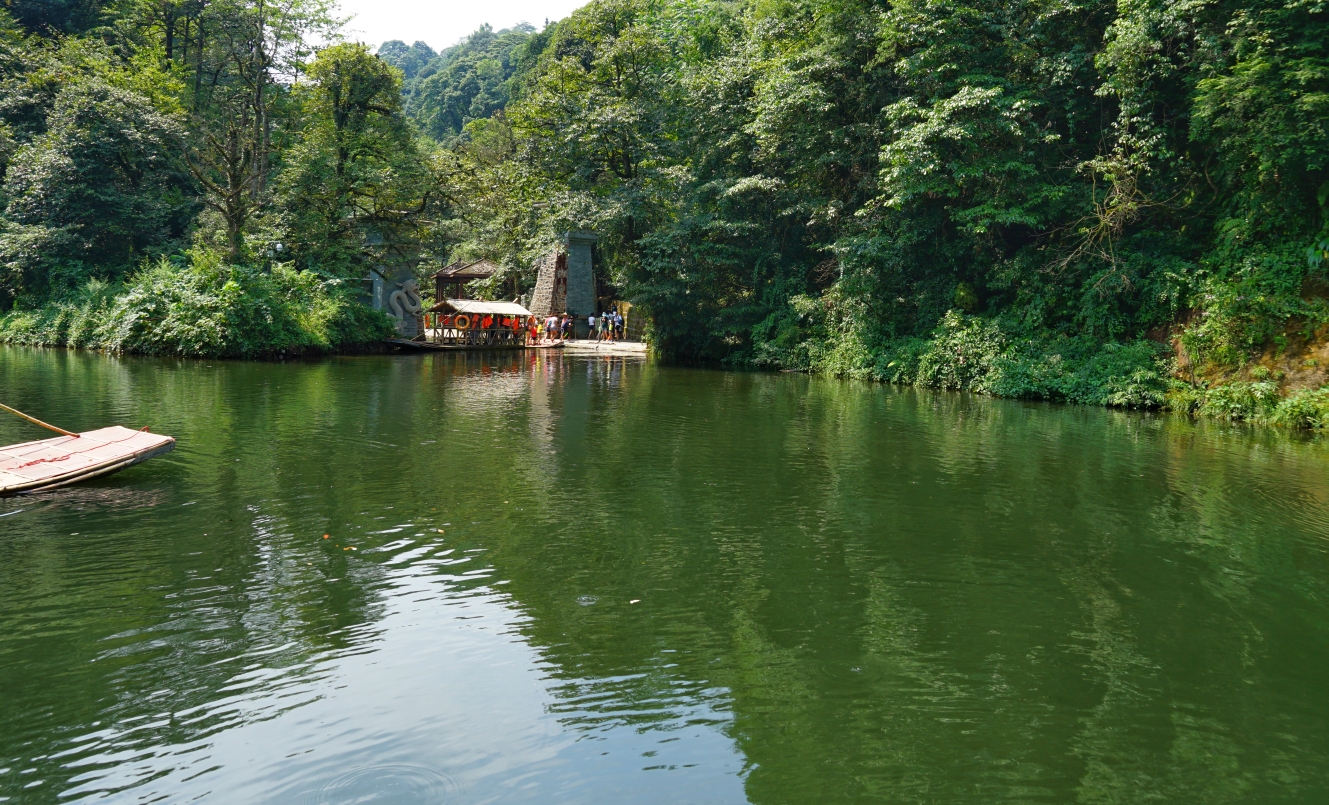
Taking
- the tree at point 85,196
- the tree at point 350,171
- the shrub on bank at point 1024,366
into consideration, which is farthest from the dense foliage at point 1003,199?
the tree at point 85,196

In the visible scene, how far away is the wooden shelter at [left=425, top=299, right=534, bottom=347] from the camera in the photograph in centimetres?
3731

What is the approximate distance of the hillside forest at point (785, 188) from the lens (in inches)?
725

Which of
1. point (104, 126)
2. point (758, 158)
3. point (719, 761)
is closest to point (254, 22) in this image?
point (104, 126)

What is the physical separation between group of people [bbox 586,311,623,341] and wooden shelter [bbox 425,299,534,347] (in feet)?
18.8

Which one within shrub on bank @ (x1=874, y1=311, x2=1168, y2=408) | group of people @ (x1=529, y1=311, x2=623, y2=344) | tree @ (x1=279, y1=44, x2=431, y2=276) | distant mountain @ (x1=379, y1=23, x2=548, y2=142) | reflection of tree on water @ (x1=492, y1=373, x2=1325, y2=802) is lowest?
reflection of tree on water @ (x1=492, y1=373, x2=1325, y2=802)

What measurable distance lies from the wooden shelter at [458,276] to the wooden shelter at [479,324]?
712 cm

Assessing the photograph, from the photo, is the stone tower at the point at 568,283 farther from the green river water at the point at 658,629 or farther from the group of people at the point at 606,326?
the green river water at the point at 658,629

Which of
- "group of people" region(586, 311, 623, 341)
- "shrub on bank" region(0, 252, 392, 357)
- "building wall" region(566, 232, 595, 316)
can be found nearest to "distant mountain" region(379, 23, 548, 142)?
"building wall" region(566, 232, 595, 316)

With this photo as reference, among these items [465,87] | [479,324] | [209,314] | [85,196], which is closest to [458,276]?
[479,324]

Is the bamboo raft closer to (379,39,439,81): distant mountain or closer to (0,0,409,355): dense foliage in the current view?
(0,0,409,355): dense foliage

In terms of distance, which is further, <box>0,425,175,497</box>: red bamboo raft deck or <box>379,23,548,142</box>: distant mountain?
<box>379,23,548,142</box>: distant mountain

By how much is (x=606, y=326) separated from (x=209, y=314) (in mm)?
21949

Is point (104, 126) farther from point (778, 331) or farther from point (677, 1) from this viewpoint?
point (677, 1)

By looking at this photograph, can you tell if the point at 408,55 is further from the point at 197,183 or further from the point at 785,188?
the point at 785,188
